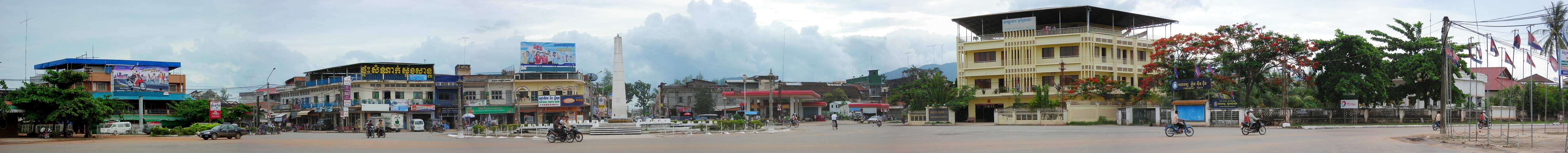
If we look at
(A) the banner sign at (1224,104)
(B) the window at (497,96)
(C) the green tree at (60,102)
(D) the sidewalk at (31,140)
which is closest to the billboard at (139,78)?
(B) the window at (497,96)

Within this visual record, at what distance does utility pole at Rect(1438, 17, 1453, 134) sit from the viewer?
28.1m

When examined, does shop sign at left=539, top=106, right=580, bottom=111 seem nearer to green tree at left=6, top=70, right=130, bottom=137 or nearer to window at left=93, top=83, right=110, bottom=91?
window at left=93, top=83, right=110, bottom=91

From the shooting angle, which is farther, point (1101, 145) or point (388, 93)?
point (388, 93)

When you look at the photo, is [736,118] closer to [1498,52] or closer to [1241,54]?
[1241,54]

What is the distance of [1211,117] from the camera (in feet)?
124

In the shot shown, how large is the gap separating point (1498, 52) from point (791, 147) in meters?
21.3

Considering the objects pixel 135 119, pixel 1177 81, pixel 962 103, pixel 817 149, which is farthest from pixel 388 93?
pixel 817 149

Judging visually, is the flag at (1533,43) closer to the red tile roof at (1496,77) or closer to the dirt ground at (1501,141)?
the dirt ground at (1501,141)

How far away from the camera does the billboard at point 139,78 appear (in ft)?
171

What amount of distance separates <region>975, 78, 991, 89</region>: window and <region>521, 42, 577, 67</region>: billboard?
23557mm

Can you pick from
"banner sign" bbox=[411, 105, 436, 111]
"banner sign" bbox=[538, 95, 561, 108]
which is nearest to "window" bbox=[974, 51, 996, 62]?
"banner sign" bbox=[538, 95, 561, 108]

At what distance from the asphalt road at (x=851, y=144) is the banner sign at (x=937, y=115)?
693 inches

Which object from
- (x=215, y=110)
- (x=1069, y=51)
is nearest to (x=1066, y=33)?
(x=1069, y=51)

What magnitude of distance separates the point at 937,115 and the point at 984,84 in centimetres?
616
